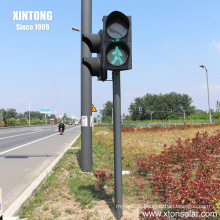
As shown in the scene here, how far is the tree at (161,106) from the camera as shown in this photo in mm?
120250

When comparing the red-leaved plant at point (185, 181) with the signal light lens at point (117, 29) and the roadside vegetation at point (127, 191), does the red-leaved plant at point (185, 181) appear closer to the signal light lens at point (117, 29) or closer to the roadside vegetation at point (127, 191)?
the roadside vegetation at point (127, 191)

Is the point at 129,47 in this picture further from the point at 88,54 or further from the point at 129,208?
Answer: the point at 88,54

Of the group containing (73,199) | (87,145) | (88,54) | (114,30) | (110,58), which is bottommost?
(73,199)

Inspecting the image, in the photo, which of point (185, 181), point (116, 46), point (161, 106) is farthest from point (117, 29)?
point (161, 106)

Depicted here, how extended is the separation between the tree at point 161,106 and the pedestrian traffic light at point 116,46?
4547 inches

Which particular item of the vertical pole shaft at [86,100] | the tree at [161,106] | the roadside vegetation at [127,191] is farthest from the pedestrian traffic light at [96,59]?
the tree at [161,106]

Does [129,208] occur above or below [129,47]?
below

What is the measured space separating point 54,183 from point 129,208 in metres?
2.54

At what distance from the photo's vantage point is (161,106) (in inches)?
4830

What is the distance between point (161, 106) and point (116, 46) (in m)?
122

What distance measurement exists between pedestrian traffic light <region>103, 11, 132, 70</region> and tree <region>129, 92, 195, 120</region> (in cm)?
11548

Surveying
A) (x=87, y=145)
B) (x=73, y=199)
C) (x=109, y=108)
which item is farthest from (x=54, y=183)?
(x=109, y=108)

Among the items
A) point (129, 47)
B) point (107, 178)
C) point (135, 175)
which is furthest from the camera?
point (135, 175)

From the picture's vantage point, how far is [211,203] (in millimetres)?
4055
